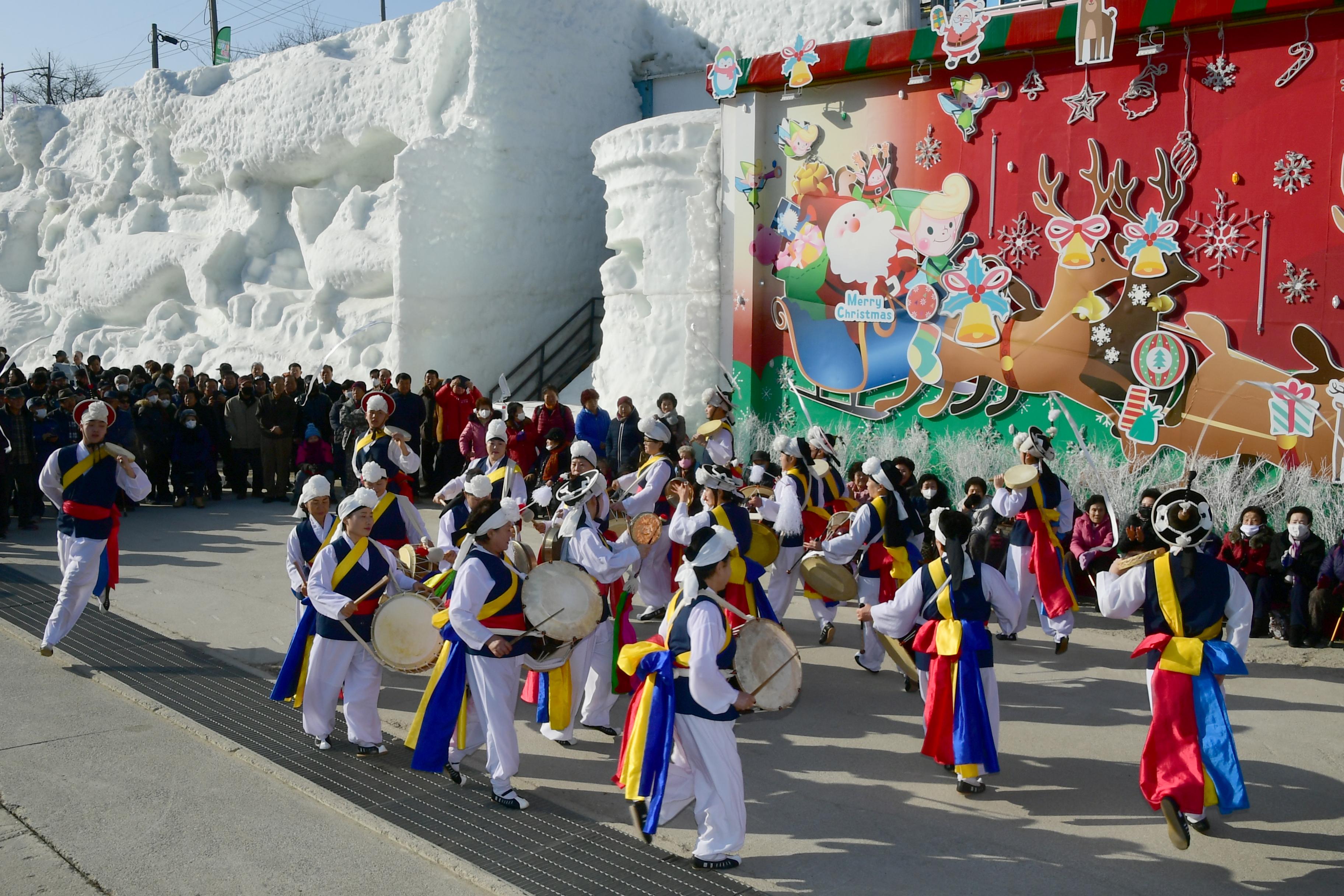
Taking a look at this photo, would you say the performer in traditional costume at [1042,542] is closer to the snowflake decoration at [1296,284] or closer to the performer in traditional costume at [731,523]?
the performer in traditional costume at [731,523]

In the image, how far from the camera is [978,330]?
1179 centimetres

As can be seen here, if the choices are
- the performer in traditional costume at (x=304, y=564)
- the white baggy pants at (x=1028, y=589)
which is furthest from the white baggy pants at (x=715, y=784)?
the white baggy pants at (x=1028, y=589)

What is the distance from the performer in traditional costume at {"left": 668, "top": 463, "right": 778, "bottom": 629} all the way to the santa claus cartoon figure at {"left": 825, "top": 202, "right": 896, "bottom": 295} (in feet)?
18.5

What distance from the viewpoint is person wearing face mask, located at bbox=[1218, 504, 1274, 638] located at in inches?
337

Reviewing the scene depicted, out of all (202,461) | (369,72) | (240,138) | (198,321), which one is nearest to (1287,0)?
(202,461)

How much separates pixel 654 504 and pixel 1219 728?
15.1 ft

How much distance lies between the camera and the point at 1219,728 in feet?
16.5

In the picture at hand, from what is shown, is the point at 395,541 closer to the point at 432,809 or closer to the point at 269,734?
the point at 269,734

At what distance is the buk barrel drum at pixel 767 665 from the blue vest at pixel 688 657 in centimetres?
6

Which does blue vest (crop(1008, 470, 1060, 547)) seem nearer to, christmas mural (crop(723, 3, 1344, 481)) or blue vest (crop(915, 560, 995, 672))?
christmas mural (crop(723, 3, 1344, 481))

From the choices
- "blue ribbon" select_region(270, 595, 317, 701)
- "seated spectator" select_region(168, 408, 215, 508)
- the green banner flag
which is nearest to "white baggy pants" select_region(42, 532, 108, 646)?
"blue ribbon" select_region(270, 595, 317, 701)

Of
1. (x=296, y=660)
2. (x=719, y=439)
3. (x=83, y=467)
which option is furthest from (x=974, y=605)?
(x=83, y=467)

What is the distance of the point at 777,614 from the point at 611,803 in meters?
3.04

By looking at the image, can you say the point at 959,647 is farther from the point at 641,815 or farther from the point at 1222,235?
the point at 1222,235
